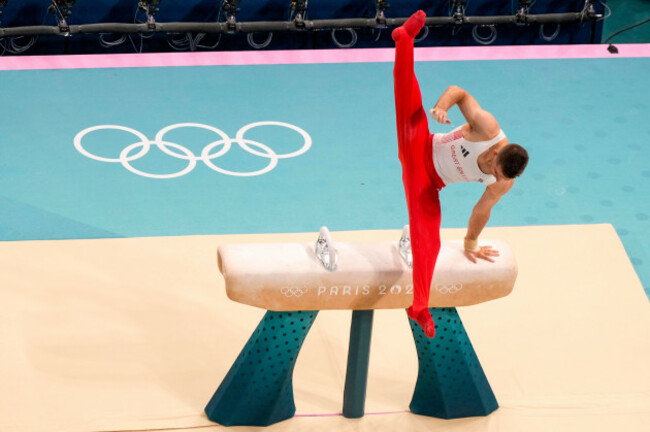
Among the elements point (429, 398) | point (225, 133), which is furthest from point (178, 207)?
point (429, 398)

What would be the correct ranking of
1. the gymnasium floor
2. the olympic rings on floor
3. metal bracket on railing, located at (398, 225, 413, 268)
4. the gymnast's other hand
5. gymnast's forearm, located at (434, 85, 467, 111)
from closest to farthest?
the gymnast's other hand, gymnast's forearm, located at (434, 85, 467, 111), metal bracket on railing, located at (398, 225, 413, 268), the gymnasium floor, the olympic rings on floor

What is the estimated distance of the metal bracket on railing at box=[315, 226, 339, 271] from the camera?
3.48m

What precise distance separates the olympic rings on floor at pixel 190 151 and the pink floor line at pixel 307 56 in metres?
1.07

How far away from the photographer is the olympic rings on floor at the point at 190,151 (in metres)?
5.80

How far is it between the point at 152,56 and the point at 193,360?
370cm

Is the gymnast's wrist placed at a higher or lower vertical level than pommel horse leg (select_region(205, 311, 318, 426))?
higher

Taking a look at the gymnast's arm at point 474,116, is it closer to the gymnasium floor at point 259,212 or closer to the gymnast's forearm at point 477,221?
the gymnast's forearm at point 477,221

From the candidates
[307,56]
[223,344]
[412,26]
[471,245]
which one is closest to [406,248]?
[471,245]

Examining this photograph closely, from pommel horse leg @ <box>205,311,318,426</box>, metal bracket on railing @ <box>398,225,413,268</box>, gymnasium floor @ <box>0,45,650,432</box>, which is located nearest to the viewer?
metal bracket on railing @ <box>398,225,413,268</box>

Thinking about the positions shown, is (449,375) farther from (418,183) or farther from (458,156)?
(458,156)

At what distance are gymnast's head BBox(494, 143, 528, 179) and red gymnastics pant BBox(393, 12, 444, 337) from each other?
1.11ft

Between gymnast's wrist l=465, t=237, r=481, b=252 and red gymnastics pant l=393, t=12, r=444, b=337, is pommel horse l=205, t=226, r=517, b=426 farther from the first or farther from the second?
red gymnastics pant l=393, t=12, r=444, b=337

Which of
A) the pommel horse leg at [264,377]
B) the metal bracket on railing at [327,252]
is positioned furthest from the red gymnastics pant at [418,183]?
the pommel horse leg at [264,377]

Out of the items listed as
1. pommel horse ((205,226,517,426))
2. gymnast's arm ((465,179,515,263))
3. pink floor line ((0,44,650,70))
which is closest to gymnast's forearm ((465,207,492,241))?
gymnast's arm ((465,179,515,263))
